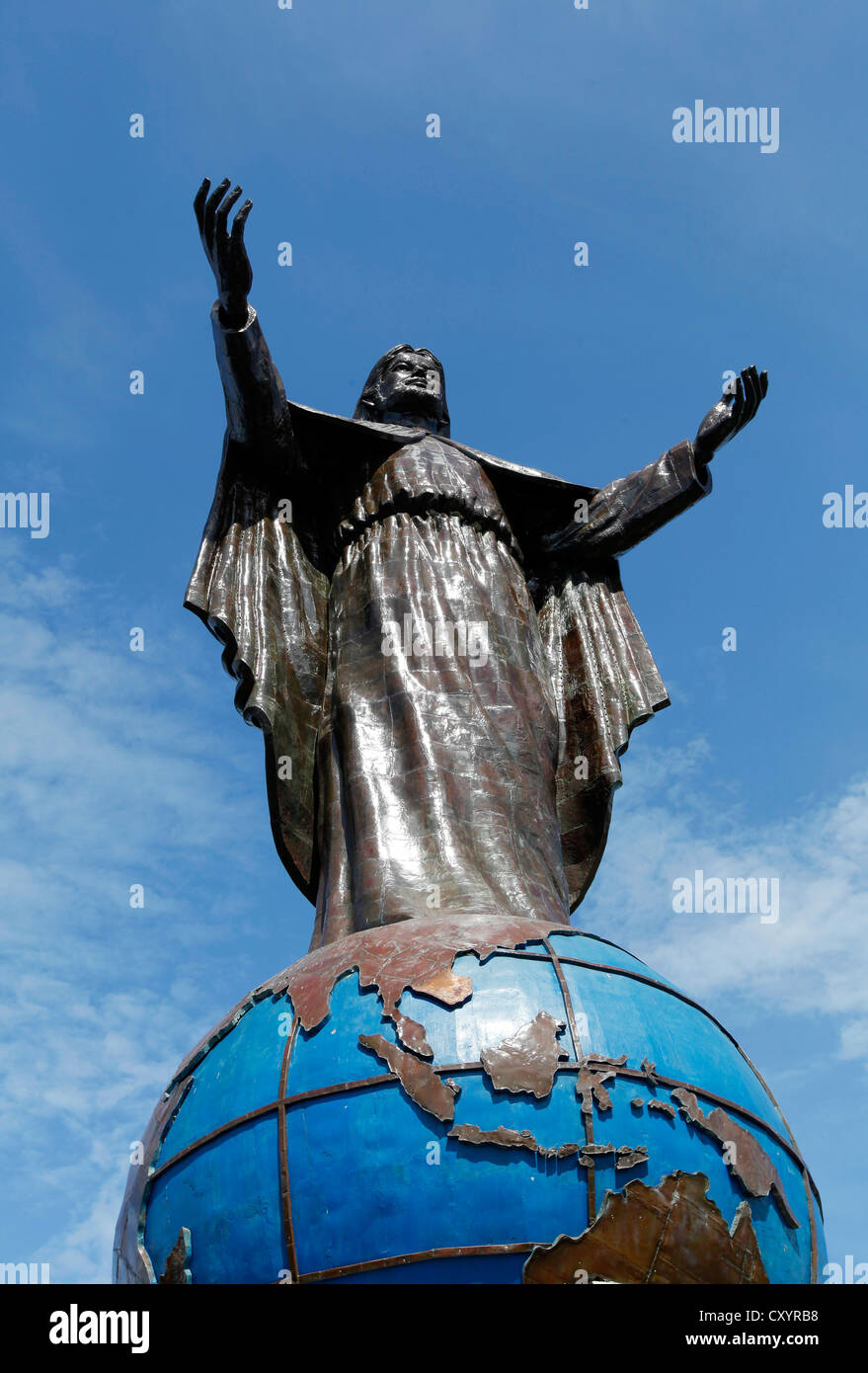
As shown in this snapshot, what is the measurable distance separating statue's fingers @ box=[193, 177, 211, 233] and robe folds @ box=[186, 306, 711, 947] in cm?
77

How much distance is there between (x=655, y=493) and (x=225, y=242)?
4053 millimetres

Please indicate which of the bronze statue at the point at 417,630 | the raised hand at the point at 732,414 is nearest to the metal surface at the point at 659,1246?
the bronze statue at the point at 417,630

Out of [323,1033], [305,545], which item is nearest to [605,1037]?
[323,1033]

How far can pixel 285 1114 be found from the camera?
337 inches

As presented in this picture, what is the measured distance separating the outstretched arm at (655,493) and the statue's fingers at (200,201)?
3.95 meters

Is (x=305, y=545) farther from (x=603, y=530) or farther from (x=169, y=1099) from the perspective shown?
(x=169, y=1099)

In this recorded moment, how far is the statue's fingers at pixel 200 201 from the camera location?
448 inches

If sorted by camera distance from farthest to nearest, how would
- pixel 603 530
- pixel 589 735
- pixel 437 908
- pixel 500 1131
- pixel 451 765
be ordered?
pixel 603 530 < pixel 589 735 < pixel 451 765 < pixel 437 908 < pixel 500 1131

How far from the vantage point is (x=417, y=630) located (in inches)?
468

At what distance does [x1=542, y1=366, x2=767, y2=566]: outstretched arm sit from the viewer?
13.2m

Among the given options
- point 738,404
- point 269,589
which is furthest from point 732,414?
point 269,589

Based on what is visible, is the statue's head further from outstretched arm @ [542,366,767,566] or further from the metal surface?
the metal surface
